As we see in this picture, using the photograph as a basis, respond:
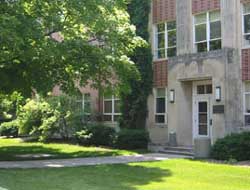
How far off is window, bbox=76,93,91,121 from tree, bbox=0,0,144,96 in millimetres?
9423

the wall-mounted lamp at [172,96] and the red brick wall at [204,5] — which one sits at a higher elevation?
the red brick wall at [204,5]

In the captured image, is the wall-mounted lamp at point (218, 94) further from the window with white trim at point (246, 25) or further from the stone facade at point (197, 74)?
the window with white trim at point (246, 25)

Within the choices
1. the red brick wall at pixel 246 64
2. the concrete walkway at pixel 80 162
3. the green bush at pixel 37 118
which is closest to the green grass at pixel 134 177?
the concrete walkway at pixel 80 162

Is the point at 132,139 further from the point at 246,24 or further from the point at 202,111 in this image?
the point at 246,24

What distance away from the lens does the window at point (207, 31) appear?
25.0 metres

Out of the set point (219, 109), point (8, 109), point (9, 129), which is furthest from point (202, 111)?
point (8, 109)

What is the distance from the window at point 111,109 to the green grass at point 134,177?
41.1 ft

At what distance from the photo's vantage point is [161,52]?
92.7ft

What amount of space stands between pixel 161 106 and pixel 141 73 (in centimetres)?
208

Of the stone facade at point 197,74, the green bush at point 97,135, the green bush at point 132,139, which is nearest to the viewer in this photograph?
the stone facade at point 197,74

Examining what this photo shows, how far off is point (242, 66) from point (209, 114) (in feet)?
9.66

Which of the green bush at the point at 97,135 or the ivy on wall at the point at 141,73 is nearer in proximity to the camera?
the green bush at the point at 97,135

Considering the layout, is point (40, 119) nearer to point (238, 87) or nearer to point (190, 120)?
point (190, 120)

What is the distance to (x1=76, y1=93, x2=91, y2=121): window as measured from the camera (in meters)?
32.0
